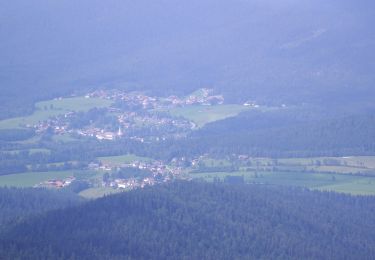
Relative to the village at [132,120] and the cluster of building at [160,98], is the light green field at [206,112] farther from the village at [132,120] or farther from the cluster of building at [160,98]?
the cluster of building at [160,98]

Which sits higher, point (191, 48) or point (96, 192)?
point (191, 48)

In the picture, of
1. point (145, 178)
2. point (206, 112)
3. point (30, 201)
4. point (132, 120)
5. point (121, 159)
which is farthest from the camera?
→ point (206, 112)

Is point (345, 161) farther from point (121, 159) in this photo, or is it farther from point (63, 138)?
point (63, 138)

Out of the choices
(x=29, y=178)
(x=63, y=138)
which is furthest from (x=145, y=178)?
(x=63, y=138)

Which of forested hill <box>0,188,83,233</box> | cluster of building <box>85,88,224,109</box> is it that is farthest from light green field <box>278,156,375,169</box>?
cluster of building <box>85,88,224,109</box>

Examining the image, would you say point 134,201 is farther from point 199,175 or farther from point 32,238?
point 199,175

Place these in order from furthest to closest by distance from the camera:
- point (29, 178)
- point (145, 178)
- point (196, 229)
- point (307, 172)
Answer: point (307, 172) → point (145, 178) → point (29, 178) → point (196, 229)
